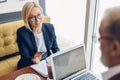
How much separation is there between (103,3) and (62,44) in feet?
2.67

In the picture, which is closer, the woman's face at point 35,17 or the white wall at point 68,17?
the woman's face at point 35,17

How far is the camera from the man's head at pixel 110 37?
0.59 metres

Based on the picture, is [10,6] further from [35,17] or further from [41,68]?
[41,68]

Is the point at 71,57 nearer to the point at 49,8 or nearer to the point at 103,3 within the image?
the point at 103,3

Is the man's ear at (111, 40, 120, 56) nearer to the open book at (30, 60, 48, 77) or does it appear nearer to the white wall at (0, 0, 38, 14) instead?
the open book at (30, 60, 48, 77)

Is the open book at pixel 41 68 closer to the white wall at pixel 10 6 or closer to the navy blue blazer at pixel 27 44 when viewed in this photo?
the navy blue blazer at pixel 27 44

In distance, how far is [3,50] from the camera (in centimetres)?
263

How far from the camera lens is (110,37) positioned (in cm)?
60

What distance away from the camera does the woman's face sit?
2.01 m

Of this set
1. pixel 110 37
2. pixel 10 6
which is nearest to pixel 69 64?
pixel 110 37

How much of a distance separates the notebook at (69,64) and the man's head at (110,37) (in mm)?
790

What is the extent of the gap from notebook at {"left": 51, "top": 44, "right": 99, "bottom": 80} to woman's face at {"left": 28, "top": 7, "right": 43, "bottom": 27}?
0.67m

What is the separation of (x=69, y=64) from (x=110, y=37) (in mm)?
914

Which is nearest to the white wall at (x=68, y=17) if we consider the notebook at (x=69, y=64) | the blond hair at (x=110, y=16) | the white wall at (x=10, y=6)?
the white wall at (x=10, y=6)
